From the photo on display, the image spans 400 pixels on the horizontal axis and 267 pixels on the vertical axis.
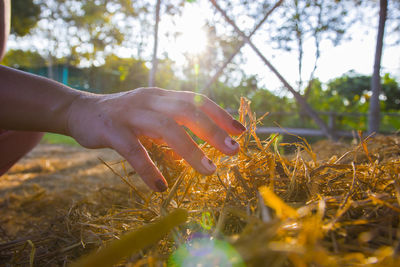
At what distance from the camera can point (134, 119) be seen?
2.54 ft

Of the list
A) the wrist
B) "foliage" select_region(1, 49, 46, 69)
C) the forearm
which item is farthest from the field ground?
"foliage" select_region(1, 49, 46, 69)

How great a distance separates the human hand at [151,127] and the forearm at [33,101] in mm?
111

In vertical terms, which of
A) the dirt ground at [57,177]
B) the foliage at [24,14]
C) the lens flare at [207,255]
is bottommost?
the dirt ground at [57,177]

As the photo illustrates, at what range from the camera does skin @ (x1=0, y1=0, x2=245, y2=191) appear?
763mm

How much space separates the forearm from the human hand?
0.37ft

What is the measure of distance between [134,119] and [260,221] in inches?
18.1

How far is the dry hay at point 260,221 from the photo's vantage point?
1.43 feet

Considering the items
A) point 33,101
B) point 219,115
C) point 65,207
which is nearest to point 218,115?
point 219,115

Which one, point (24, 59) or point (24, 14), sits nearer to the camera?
point (24, 14)

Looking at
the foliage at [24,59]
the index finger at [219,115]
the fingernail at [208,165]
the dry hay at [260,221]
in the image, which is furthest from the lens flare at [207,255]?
the foliage at [24,59]

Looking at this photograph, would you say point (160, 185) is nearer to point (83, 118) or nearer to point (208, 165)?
point (208, 165)

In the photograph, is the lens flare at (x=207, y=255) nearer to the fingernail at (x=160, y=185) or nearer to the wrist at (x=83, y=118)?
the fingernail at (x=160, y=185)

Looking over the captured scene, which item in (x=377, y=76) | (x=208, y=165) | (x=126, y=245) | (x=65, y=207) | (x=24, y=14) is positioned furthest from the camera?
(x=24, y=14)

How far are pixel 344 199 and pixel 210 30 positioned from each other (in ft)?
12.6
